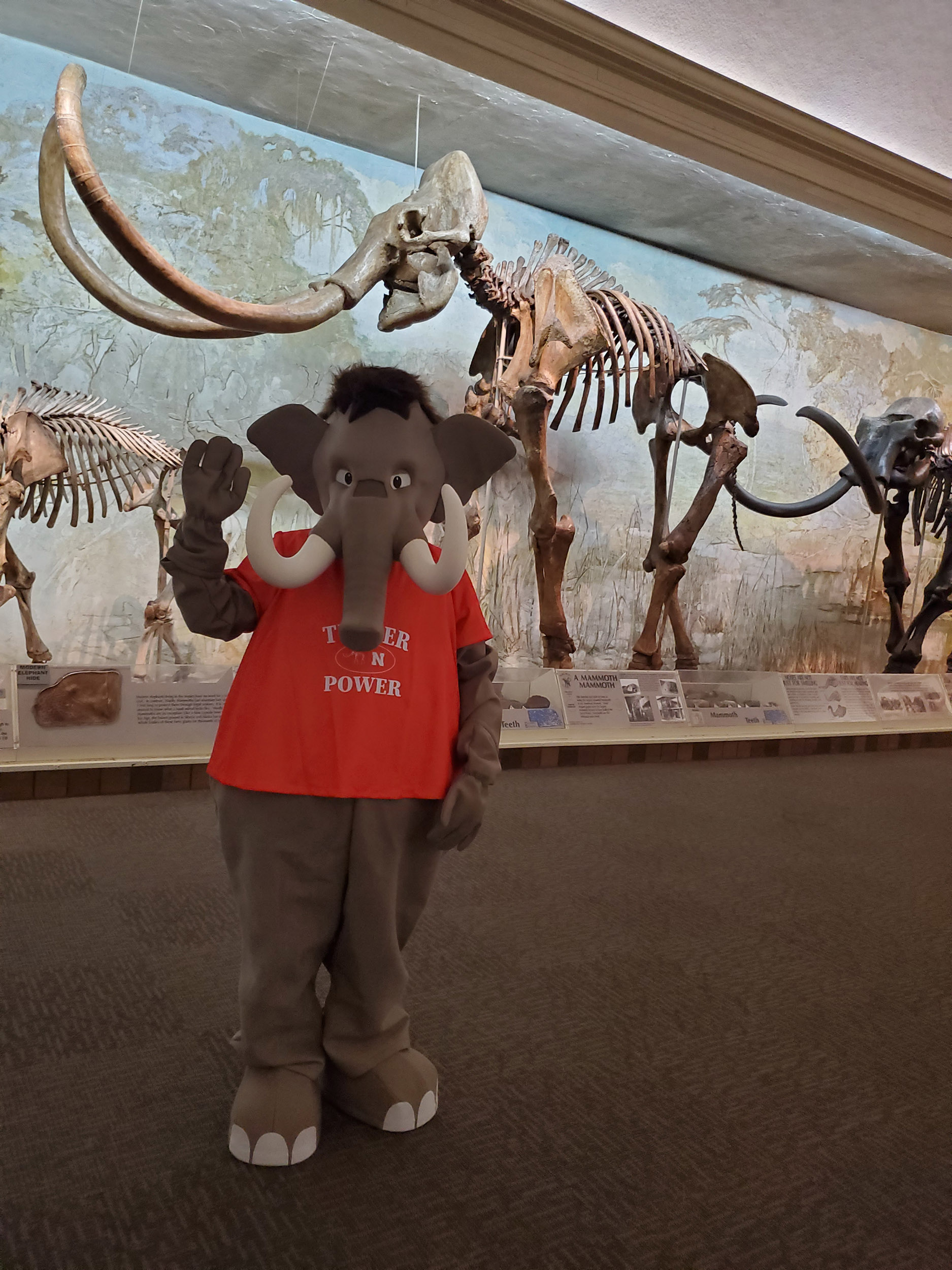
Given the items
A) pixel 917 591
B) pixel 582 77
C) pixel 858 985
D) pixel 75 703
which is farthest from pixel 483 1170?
pixel 917 591

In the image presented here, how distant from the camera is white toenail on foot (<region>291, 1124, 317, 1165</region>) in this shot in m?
1.50

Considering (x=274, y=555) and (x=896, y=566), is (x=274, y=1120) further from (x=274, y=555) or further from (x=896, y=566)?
(x=896, y=566)

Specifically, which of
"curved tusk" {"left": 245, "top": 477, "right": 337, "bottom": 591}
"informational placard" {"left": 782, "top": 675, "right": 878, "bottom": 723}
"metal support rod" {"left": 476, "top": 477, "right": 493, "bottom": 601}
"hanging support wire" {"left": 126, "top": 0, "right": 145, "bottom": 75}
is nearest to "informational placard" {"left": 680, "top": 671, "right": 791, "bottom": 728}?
"informational placard" {"left": 782, "top": 675, "right": 878, "bottom": 723}

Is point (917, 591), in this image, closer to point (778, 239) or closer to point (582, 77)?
point (778, 239)

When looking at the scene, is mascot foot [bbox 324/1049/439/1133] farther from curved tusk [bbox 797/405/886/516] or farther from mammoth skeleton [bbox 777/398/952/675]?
mammoth skeleton [bbox 777/398/952/675]

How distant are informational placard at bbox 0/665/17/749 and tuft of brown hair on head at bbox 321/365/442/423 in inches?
91.9

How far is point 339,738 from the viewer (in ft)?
5.06

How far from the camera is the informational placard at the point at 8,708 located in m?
3.40

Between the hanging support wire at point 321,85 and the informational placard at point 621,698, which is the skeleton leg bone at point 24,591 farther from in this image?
the hanging support wire at point 321,85

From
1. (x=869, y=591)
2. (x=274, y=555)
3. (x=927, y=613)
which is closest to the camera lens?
(x=274, y=555)

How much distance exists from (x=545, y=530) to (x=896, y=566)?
327cm

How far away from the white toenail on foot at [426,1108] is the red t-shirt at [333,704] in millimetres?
517

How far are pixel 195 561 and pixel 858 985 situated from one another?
6.11 ft

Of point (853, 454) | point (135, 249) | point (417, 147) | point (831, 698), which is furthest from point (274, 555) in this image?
point (853, 454)
